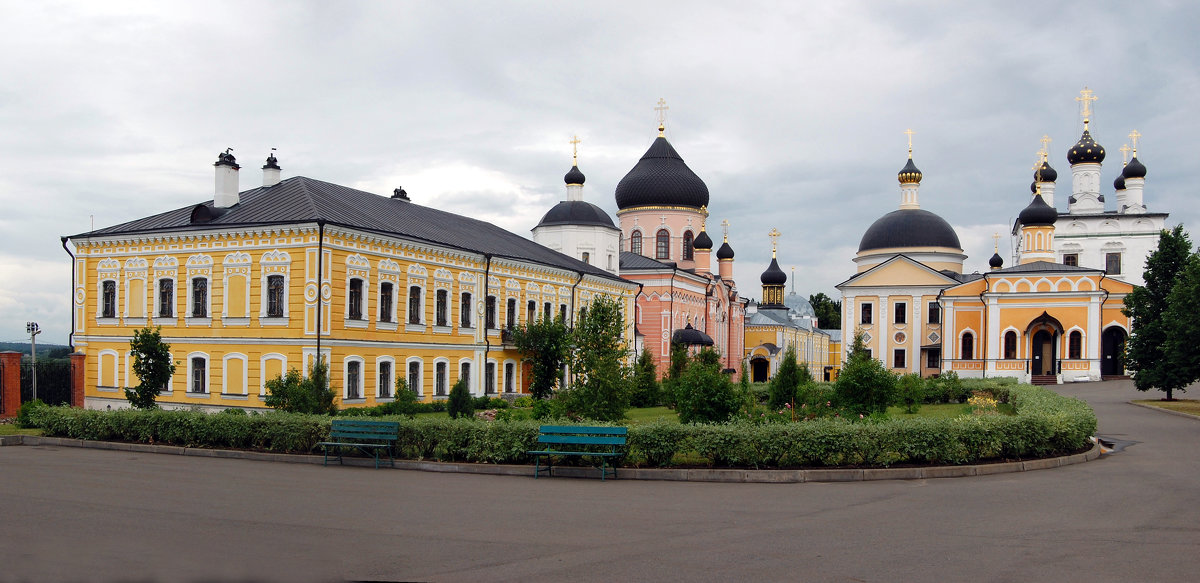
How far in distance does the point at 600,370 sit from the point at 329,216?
1197 centimetres

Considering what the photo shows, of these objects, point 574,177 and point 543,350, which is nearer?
point 543,350

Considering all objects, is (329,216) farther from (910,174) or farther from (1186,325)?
(910,174)

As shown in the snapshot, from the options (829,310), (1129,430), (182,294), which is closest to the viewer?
(1129,430)

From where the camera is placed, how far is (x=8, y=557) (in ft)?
25.5

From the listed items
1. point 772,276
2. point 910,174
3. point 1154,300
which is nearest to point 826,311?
point 772,276

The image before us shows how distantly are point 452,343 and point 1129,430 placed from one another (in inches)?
807

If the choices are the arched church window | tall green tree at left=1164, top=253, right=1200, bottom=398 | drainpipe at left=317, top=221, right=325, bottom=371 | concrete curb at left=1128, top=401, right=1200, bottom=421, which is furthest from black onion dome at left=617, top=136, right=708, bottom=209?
drainpipe at left=317, top=221, right=325, bottom=371

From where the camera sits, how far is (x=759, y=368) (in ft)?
249

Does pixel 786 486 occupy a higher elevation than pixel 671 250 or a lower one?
lower

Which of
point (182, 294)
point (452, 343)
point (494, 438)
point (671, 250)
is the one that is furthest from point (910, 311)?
point (494, 438)

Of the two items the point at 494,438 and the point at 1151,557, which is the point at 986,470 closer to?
the point at 1151,557

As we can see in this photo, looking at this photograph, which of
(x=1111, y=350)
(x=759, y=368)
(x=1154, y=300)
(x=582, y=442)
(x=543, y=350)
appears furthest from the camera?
(x=759, y=368)

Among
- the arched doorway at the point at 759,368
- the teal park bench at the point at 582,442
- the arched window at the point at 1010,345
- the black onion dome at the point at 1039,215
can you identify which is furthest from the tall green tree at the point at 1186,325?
the arched doorway at the point at 759,368

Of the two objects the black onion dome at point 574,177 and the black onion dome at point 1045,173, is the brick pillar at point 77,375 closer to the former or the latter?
the black onion dome at point 574,177
